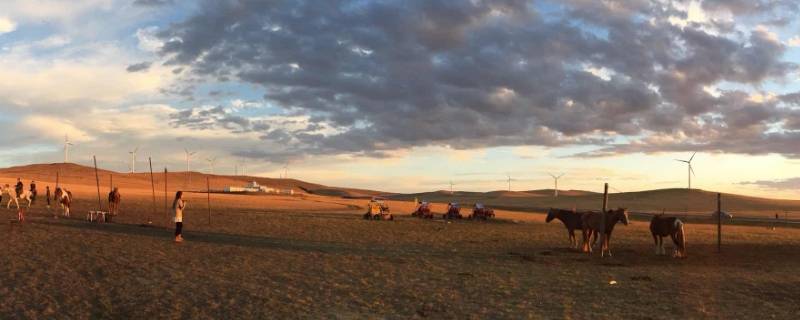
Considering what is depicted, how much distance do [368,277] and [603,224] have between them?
420 inches

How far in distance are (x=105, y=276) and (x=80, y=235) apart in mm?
11683

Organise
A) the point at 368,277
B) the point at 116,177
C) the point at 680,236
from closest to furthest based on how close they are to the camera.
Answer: the point at 368,277 < the point at 680,236 < the point at 116,177

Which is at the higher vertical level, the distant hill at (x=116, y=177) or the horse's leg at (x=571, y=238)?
the distant hill at (x=116, y=177)

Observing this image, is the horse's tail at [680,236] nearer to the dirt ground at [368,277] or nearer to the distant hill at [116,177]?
the dirt ground at [368,277]

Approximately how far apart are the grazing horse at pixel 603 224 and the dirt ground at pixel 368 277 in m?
0.76

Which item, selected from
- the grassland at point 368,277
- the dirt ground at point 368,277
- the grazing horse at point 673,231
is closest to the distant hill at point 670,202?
the grazing horse at point 673,231

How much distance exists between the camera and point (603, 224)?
2386 cm

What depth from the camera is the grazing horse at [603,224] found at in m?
24.1

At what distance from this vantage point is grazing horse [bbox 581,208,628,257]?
79.1ft

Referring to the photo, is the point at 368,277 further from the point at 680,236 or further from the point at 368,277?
the point at 680,236

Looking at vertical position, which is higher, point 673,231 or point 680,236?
point 673,231

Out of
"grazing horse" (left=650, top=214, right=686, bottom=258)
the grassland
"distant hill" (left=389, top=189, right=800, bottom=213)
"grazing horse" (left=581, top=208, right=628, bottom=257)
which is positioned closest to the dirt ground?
the grassland

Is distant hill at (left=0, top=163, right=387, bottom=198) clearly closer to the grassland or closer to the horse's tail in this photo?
the grassland

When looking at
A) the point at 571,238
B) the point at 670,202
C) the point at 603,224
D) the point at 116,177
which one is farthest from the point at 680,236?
the point at 116,177
